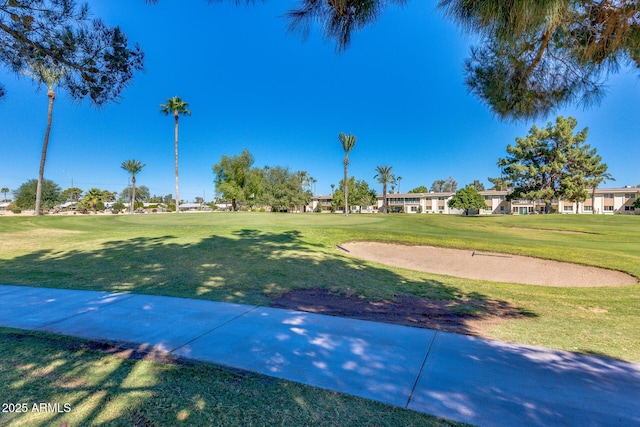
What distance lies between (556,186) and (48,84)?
53.0m

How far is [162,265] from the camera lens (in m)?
7.81

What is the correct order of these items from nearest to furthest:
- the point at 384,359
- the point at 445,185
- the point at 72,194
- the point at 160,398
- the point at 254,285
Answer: the point at 160,398
the point at 384,359
the point at 254,285
the point at 72,194
the point at 445,185

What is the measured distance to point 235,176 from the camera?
56.0 metres

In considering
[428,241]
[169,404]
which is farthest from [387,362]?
[428,241]

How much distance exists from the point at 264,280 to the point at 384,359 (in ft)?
13.0

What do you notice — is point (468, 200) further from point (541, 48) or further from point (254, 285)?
point (254, 285)

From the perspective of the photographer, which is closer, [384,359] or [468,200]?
[384,359]

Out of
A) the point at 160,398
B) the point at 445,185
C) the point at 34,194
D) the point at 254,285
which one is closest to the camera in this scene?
the point at 160,398

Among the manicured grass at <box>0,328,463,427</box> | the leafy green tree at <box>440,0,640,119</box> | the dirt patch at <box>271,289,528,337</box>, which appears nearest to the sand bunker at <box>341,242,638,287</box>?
the dirt patch at <box>271,289,528,337</box>

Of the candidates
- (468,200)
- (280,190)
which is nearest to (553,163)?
(468,200)

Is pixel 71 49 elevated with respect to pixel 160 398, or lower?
elevated

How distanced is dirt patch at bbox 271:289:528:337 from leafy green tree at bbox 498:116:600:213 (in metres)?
45.9

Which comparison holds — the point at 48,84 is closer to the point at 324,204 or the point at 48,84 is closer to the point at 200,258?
the point at 200,258

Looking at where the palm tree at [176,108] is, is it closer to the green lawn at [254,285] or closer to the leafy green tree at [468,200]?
the green lawn at [254,285]
